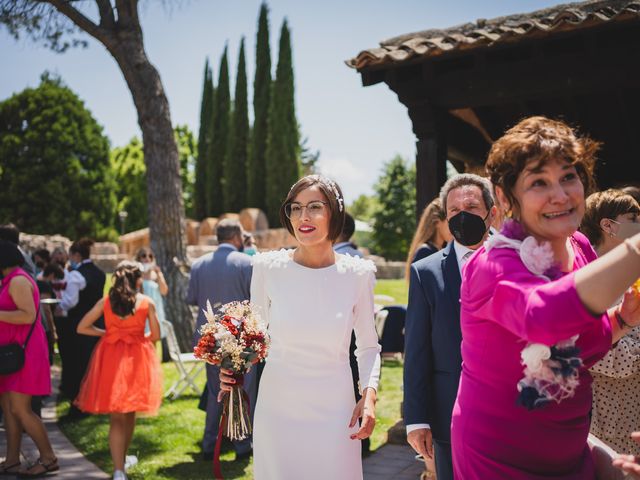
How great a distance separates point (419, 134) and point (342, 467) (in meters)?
4.41

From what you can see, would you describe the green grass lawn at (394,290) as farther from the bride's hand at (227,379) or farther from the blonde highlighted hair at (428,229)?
the bride's hand at (227,379)

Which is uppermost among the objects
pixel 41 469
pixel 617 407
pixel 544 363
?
pixel 544 363

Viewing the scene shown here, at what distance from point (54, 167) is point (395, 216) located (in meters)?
24.5

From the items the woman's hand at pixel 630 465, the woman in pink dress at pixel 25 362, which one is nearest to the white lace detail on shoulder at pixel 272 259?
the woman's hand at pixel 630 465

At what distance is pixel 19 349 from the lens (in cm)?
498

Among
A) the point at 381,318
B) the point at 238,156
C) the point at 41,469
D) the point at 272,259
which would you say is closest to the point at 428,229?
the point at 272,259

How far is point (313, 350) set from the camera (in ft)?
9.36

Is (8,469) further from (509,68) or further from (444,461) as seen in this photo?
(509,68)

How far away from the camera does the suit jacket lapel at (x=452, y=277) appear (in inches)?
108

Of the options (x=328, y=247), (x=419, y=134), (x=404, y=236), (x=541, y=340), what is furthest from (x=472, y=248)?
(x=404, y=236)

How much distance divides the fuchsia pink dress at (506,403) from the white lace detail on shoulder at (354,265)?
1294mm

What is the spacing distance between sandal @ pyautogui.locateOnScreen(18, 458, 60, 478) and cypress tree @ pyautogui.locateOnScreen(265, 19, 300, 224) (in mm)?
30668

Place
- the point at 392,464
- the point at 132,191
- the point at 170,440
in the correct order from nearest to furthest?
the point at 392,464, the point at 170,440, the point at 132,191

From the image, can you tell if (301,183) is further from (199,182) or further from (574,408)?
(199,182)
